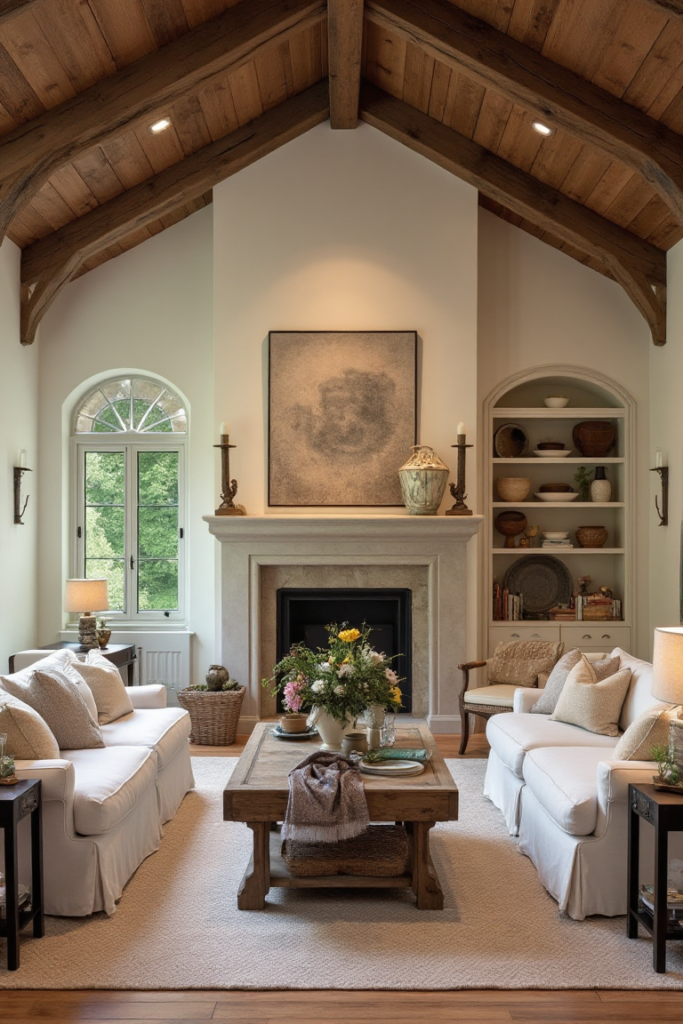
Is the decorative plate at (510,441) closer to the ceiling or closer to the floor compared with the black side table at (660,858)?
closer to the ceiling

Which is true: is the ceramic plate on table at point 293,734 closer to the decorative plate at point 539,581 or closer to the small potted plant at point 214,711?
the small potted plant at point 214,711

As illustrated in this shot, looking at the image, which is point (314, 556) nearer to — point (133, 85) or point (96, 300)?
point (96, 300)

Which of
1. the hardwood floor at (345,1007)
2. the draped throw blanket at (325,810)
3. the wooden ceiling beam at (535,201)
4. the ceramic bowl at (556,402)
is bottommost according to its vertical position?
the hardwood floor at (345,1007)

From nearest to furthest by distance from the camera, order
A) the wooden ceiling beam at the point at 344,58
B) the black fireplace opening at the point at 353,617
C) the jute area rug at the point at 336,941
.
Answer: the jute area rug at the point at 336,941 → the wooden ceiling beam at the point at 344,58 → the black fireplace opening at the point at 353,617

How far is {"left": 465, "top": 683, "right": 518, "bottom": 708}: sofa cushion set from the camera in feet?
20.0

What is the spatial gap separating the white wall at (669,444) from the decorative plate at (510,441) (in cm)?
99

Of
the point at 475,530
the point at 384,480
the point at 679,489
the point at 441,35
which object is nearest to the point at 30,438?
the point at 384,480

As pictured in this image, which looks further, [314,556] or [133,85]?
[314,556]

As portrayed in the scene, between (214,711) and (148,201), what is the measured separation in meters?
3.59

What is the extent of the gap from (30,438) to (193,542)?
1.46 meters

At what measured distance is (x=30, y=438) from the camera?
7.38 meters

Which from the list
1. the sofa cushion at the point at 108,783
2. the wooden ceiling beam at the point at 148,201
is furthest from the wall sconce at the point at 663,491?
the sofa cushion at the point at 108,783

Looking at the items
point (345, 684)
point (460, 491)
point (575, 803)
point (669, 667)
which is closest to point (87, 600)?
point (460, 491)

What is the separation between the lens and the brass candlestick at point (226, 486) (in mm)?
7031
